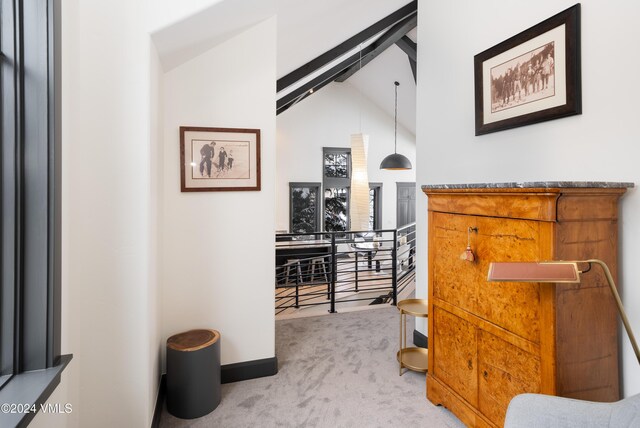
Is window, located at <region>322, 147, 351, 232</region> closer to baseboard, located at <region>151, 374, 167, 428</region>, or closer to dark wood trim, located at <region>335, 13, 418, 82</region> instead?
dark wood trim, located at <region>335, 13, 418, 82</region>

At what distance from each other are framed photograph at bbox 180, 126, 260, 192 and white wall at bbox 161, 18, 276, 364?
49 mm

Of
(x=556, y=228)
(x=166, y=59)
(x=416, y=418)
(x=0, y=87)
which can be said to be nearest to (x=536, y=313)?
(x=556, y=228)

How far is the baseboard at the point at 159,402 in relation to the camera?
78.5 inches

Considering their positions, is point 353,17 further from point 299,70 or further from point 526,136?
point 526,136

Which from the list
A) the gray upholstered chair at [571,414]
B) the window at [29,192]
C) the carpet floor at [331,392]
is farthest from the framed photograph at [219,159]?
the gray upholstered chair at [571,414]

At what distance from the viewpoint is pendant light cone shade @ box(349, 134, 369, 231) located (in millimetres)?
7185

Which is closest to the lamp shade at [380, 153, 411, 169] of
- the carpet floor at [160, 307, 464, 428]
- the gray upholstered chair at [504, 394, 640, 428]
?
the carpet floor at [160, 307, 464, 428]

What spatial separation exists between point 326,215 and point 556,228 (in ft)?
24.9

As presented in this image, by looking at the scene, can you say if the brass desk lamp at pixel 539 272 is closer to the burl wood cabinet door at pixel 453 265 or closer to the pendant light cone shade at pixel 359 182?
the burl wood cabinet door at pixel 453 265

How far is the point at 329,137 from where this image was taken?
29.4ft

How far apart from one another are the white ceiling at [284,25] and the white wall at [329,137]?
3614 mm

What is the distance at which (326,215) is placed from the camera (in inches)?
353

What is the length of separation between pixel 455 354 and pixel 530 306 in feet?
2.09

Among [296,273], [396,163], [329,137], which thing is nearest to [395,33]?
[396,163]
